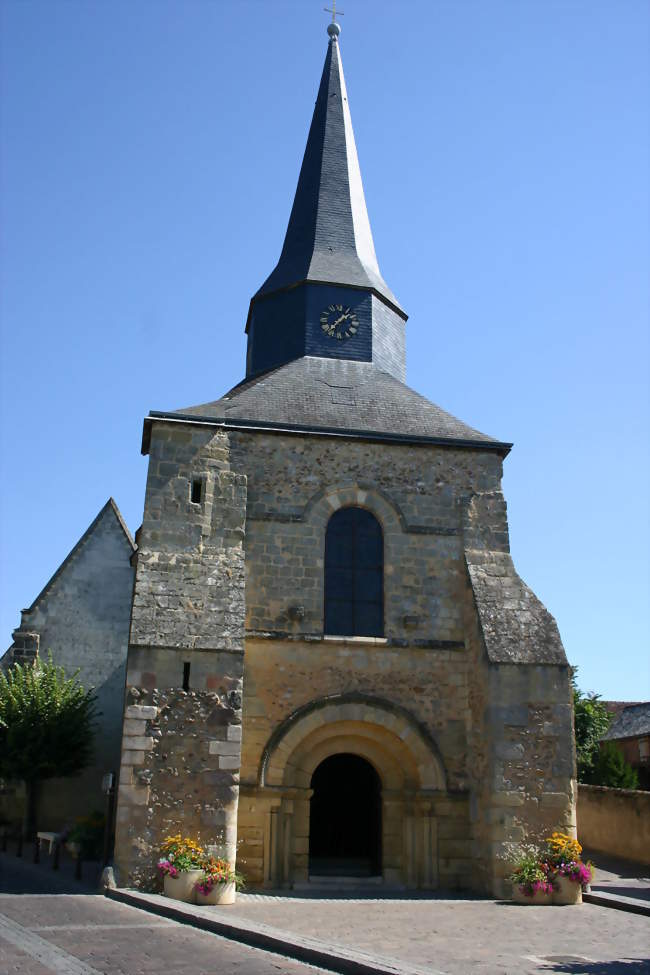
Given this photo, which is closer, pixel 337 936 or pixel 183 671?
pixel 337 936

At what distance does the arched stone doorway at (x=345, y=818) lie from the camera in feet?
41.8

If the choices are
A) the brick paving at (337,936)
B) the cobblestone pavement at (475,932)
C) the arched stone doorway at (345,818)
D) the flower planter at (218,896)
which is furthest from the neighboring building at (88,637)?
the flower planter at (218,896)

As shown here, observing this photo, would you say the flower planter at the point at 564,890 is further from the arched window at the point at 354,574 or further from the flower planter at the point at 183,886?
the flower planter at the point at 183,886

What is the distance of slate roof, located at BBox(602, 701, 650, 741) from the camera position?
2478cm

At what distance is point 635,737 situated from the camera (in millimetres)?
24672

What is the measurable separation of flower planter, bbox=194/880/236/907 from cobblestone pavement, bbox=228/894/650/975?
16 centimetres

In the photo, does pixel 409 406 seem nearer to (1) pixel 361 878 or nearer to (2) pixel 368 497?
(2) pixel 368 497

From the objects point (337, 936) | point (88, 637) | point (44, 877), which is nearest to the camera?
point (337, 936)

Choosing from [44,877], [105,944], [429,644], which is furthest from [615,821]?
[105,944]

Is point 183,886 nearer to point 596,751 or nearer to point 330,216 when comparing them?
point 330,216

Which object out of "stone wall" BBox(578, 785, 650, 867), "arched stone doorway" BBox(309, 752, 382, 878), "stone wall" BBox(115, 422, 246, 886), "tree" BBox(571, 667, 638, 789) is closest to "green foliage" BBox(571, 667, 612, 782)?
"tree" BBox(571, 667, 638, 789)

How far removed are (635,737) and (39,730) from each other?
16.3 meters

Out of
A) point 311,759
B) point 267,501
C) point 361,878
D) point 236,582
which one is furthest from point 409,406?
point 361,878

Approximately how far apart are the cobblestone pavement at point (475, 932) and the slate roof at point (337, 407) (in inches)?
259
